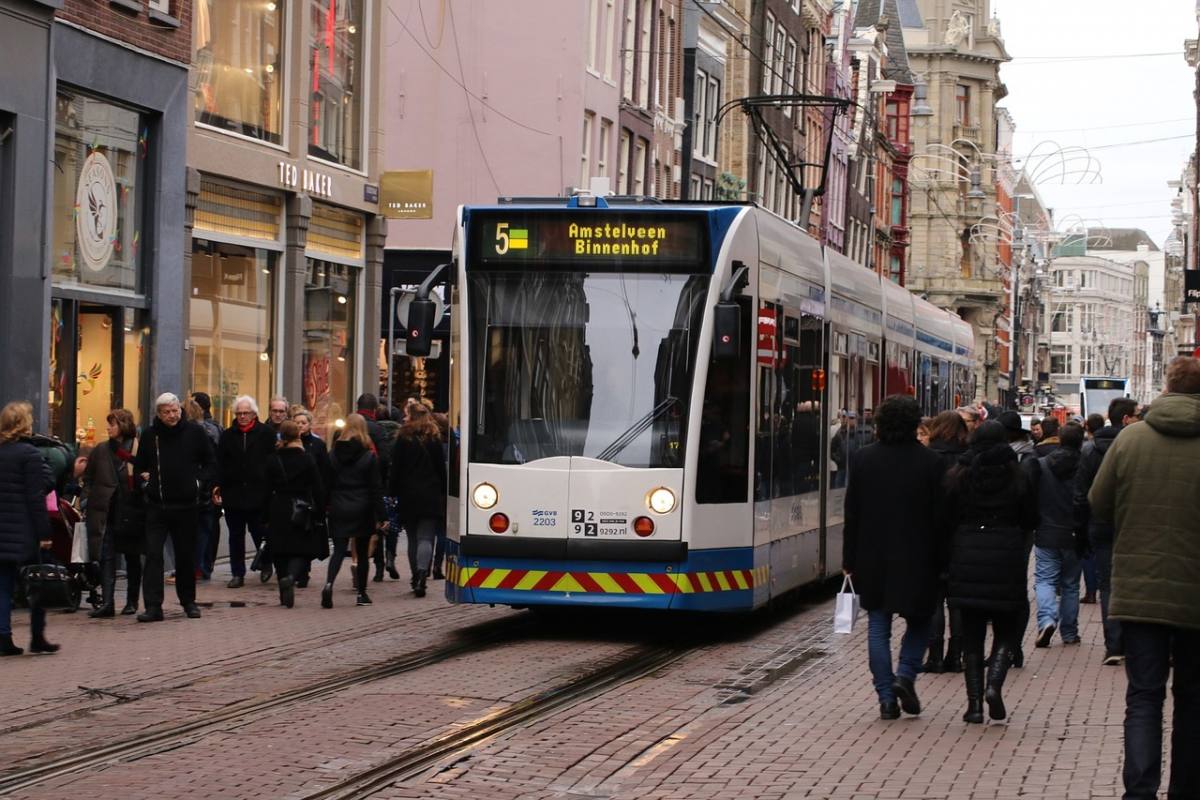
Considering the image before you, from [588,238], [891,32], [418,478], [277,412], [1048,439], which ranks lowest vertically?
[418,478]

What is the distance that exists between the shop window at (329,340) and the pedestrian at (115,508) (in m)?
10.1

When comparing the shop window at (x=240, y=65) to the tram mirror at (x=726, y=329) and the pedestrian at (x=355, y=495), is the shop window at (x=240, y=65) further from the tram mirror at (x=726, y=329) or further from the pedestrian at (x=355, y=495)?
the tram mirror at (x=726, y=329)

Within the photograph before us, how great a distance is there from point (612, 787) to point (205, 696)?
3800 mm

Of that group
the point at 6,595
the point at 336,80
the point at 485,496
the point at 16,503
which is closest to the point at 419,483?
the point at 485,496

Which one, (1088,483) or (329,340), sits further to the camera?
(329,340)

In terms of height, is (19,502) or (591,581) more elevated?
(19,502)

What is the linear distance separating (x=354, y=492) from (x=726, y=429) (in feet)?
15.2

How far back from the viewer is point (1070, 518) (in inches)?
624

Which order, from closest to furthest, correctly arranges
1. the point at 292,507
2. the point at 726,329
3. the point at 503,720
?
the point at 503,720 → the point at 726,329 → the point at 292,507

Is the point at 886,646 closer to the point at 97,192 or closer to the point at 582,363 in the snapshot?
the point at 582,363

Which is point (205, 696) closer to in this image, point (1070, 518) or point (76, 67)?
point (1070, 518)

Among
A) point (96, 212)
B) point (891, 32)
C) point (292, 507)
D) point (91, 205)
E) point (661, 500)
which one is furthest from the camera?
point (891, 32)

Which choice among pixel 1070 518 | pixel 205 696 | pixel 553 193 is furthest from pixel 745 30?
pixel 205 696

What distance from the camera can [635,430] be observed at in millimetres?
14766
